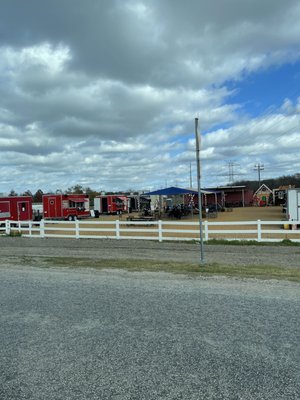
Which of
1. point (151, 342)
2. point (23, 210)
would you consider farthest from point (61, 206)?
point (151, 342)

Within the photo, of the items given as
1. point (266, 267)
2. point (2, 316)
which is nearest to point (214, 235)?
point (266, 267)

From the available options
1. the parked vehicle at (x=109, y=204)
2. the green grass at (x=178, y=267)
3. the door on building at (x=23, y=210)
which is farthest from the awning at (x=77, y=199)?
the green grass at (x=178, y=267)

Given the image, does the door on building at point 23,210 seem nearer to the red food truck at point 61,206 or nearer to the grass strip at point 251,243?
the red food truck at point 61,206

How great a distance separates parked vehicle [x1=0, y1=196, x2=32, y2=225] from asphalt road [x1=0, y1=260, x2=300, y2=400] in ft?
78.6

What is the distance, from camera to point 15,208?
30.5 m

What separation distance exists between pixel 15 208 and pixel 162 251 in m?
20.0

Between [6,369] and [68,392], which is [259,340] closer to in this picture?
[68,392]

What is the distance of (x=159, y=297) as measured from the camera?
648cm

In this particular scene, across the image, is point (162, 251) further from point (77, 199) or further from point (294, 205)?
point (77, 199)

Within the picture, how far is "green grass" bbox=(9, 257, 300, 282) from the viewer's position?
28.5 feet

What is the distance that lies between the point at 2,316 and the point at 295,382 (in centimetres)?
397

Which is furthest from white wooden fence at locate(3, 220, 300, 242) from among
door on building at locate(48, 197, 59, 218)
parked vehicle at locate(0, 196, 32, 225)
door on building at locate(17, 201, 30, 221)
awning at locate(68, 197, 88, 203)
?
awning at locate(68, 197, 88, 203)

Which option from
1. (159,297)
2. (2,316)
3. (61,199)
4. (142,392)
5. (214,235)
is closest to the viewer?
(142,392)

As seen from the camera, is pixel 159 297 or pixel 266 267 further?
pixel 266 267
